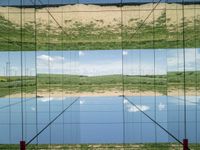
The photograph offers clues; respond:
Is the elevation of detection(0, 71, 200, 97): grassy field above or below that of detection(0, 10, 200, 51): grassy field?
below

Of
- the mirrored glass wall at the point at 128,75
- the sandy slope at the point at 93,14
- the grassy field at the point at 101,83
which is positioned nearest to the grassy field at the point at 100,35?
the mirrored glass wall at the point at 128,75

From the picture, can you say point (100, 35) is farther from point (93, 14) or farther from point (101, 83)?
point (101, 83)

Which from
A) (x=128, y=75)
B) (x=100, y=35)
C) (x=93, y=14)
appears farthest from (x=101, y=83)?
(x=128, y=75)

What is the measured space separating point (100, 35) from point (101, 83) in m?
10.2

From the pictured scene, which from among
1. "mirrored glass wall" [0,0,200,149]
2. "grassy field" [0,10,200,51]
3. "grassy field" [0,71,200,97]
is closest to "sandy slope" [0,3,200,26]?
"mirrored glass wall" [0,0,200,149]

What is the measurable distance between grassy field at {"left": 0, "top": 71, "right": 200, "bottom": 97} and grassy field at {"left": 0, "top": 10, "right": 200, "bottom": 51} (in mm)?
989

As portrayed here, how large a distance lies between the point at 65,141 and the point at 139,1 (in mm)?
9322

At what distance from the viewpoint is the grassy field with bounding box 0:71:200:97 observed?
1303 cm

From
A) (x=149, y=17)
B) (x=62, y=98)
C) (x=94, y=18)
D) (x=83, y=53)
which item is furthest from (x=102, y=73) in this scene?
(x=149, y=17)

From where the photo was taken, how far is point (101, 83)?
43.4 metres

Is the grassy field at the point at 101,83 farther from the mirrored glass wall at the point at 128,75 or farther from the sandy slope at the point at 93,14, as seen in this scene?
the sandy slope at the point at 93,14

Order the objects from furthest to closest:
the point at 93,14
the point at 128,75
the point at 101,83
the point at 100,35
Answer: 1. the point at 101,83
2. the point at 100,35
3. the point at 93,14
4. the point at 128,75

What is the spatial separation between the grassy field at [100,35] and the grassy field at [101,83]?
0.99 meters

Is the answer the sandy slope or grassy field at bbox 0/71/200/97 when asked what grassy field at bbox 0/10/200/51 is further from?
grassy field at bbox 0/71/200/97
